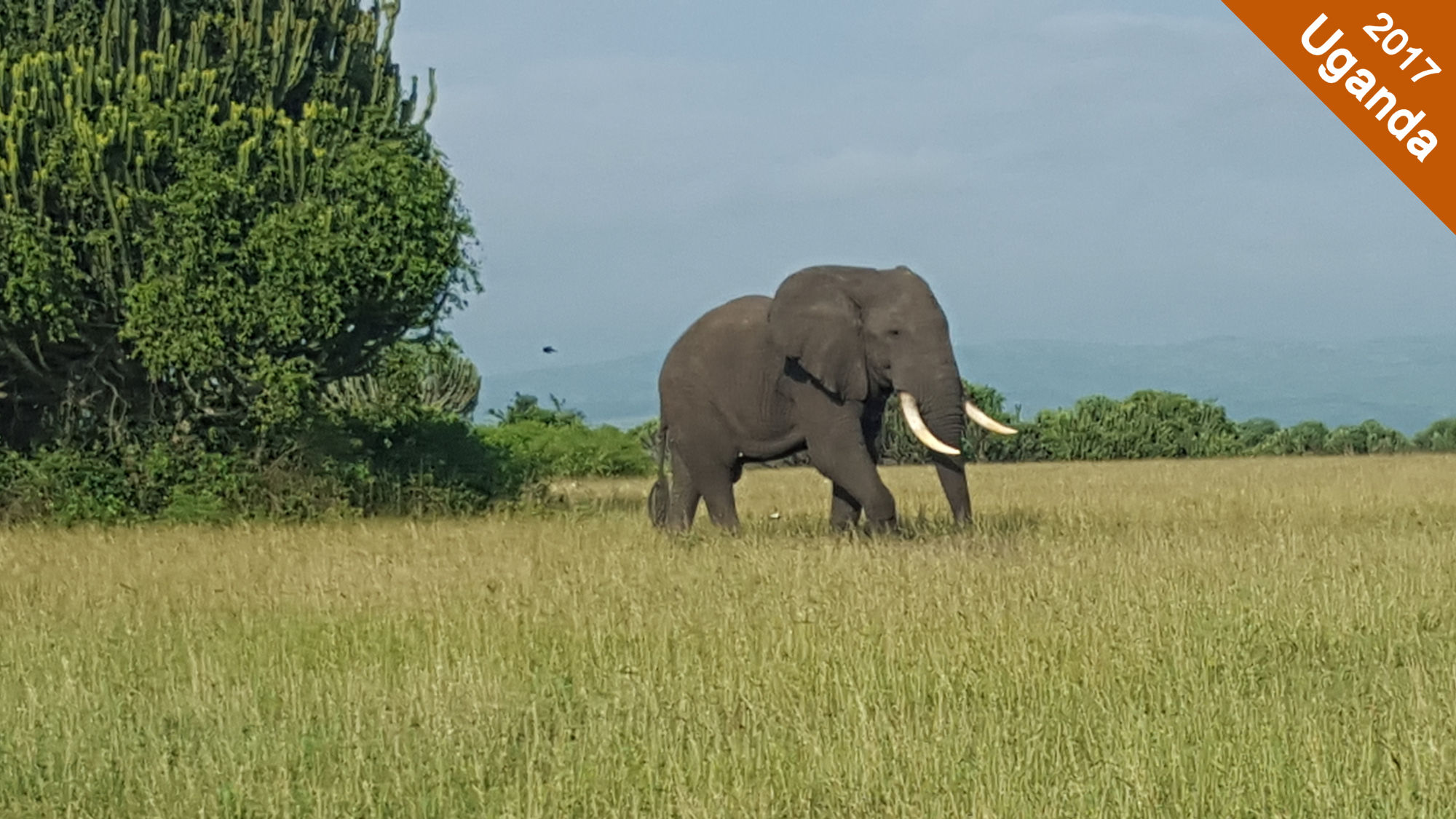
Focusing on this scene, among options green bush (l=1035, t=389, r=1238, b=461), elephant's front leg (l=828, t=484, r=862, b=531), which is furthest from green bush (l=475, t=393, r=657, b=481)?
elephant's front leg (l=828, t=484, r=862, b=531)

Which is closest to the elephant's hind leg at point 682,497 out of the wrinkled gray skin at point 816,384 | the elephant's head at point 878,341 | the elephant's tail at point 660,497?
the wrinkled gray skin at point 816,384

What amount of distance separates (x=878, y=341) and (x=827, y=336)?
426mm

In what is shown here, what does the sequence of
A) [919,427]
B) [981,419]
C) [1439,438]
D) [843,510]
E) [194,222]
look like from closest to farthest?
1. [919,427]
2. [981,419]
3. [843,510]
4. [194,222]
5. [1439,438]

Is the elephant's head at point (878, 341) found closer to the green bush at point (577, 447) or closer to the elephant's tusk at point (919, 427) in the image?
the elephant's tusk at point (919, 427)

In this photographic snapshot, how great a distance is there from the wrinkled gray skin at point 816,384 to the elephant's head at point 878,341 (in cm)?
1

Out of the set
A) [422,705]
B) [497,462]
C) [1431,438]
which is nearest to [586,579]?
[422,705]

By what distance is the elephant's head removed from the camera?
14.3 meters

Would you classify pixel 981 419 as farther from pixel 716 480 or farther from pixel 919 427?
pixel 716 480

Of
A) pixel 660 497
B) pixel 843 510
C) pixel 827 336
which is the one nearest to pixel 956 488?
pixel 843 510

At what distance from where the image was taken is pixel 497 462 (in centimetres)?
2305

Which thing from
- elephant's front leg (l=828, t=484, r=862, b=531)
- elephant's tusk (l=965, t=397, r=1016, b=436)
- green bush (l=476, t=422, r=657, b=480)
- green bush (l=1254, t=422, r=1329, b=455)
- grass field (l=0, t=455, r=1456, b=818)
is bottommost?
grass field (l=0, t=455, r=1456, b=818)

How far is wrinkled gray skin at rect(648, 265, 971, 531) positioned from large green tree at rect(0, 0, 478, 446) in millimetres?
4385

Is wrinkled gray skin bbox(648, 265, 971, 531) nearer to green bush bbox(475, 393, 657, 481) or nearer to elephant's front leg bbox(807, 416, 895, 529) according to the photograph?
elephant's front leg bbox(807, 416, 895, 529)

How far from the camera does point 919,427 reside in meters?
14.1
